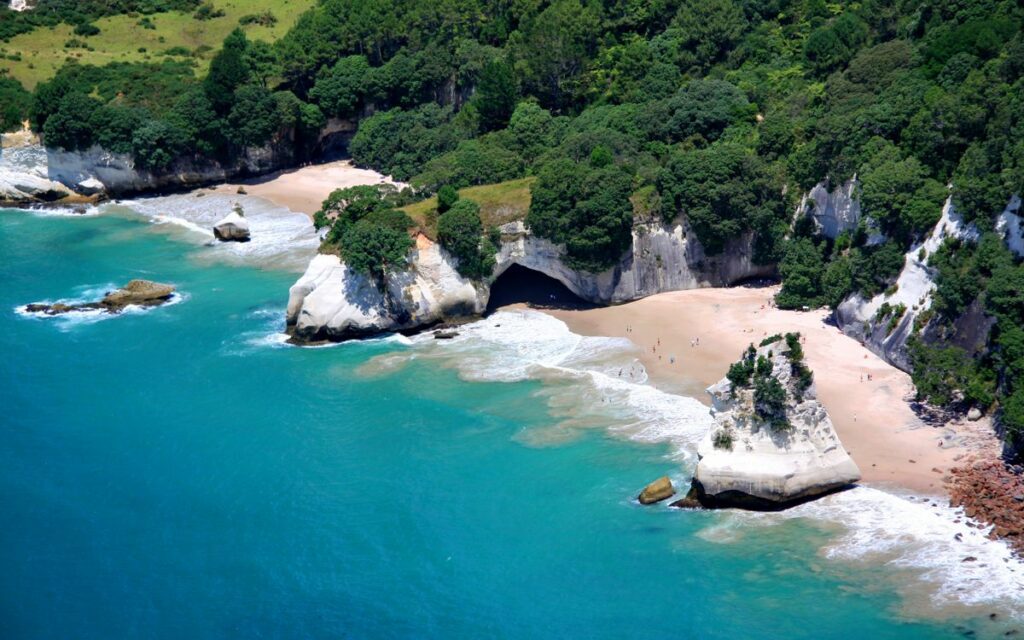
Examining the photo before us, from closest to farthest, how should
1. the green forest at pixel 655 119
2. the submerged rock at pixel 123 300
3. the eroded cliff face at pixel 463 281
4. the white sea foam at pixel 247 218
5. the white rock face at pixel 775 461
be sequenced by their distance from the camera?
the white rock face at pixel 775 461
the green forest at pixel 655 119
the eroded cliff face at pixel 463 281
the submerged rock at pixel 123 300
the white sea foam at pixel 247 218

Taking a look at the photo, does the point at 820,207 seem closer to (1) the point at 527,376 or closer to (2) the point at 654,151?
(2) the point at 654,151

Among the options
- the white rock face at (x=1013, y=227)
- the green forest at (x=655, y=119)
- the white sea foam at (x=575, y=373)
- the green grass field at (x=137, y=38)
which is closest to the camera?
the white rock face at (x=1013, y=227)

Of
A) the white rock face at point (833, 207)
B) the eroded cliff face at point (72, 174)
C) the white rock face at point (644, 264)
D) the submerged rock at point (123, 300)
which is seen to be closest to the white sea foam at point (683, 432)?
the white rock face at point (644, 264)

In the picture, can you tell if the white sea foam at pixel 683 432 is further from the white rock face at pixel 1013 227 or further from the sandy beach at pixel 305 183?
the sandy beach at pixel 305 183

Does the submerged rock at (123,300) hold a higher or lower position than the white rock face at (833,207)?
lower

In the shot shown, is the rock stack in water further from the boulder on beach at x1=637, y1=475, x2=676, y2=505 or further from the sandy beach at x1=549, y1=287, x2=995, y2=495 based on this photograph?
the sandy beach at x1=549, y1=287, x2=995, y2=495

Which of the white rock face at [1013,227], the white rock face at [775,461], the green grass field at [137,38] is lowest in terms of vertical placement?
the white rock face at [775,461]

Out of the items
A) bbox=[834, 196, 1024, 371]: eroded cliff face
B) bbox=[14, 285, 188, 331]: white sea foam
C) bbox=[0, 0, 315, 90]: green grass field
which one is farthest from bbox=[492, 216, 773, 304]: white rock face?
bbox=[0, 0, 315, 90]: green grass field

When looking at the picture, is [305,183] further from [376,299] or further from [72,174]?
[376,299]
